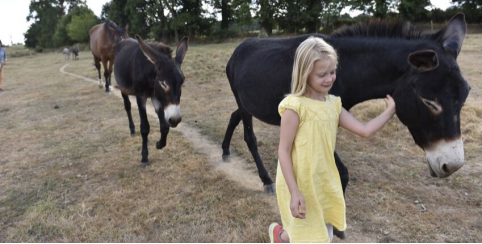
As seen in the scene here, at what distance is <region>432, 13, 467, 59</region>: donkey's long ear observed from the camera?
8.16ft

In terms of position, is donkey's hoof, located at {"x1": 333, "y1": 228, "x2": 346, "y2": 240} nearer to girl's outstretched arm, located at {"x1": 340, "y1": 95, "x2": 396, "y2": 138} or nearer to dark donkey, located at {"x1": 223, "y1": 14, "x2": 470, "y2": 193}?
dark donkey, located at {"x1": 223, "y1": 14, "x2": 470, "y2": 193}

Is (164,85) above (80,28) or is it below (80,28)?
below

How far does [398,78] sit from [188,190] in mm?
2836

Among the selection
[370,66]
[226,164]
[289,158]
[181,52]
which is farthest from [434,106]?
[181,52]

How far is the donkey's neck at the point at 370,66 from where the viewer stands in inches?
104

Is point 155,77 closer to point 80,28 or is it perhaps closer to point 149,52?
point 149,52

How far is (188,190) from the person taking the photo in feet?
13.3

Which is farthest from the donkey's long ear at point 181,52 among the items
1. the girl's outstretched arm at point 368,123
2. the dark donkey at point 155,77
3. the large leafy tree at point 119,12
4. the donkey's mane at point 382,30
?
the large leafy tree at point 119,12

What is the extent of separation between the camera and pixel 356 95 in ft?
9.62

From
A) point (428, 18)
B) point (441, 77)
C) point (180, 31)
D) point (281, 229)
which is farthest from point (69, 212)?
point (428, 18)

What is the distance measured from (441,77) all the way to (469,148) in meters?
3.46

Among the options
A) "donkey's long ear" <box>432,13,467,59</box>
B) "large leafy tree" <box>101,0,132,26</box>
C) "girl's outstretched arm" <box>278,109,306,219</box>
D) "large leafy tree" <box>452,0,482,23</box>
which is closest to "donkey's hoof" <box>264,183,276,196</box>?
"girl's outstretched arm" <box>278,109,306,219</box>

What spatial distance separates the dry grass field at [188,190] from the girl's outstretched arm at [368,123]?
132cm

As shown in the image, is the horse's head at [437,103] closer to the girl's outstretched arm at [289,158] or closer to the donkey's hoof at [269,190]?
the girl's outstretched arm at [289,158]
